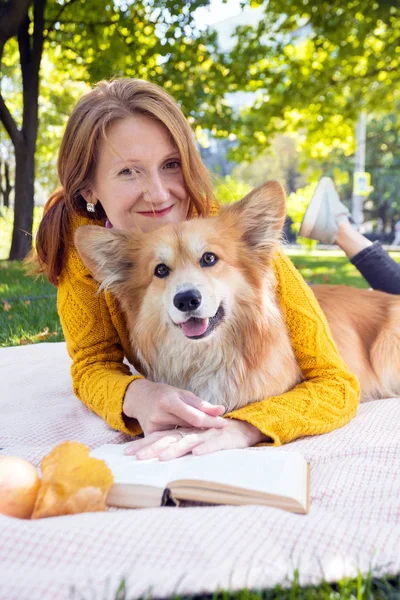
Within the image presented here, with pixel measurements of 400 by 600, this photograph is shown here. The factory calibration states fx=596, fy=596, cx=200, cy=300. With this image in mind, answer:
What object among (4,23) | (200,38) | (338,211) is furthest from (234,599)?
(200,38)

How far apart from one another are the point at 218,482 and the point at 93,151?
5.38 ft

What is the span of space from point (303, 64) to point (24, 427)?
11215mm

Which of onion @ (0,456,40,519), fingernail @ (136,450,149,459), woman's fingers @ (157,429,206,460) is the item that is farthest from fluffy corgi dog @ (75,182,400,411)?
onion @ (0,456,40,519)

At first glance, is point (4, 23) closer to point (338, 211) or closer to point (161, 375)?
point (338, 211)

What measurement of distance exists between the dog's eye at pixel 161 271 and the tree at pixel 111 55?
8.54 meters

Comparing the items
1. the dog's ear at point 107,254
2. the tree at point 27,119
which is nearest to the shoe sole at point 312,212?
the dog's ear at point 107,254

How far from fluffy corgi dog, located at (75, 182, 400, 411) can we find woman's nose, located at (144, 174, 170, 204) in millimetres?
228

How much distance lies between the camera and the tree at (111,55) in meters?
10.2

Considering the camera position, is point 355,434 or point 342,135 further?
point 342,135

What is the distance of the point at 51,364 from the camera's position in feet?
11.9

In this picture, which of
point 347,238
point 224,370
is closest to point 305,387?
point 224,370

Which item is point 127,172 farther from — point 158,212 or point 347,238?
point 347,238

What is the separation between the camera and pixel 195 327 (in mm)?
2178

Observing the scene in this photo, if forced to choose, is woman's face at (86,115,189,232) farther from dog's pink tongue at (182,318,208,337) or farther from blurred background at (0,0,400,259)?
blurred background at (0,0,400,259)
